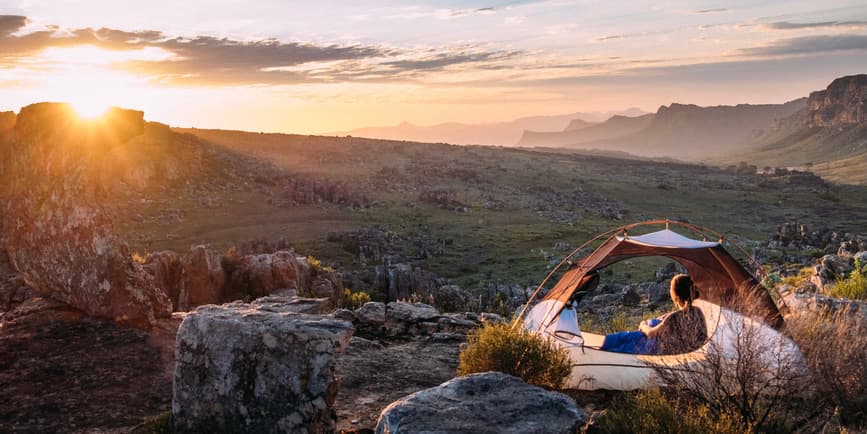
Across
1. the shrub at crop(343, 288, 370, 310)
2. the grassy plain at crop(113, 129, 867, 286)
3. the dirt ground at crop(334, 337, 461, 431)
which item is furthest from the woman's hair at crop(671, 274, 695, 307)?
the grassy plain at crop(113, 129, 867, 286)

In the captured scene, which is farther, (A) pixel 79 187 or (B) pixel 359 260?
(B) pixel 359 260

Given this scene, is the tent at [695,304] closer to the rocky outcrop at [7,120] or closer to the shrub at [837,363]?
the shrub at [837,363]

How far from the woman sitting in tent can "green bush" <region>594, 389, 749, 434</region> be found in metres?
2.27

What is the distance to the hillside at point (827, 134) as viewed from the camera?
480 ft

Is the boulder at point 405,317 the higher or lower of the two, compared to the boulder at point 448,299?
Answer: higher

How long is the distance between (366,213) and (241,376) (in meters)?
37.1

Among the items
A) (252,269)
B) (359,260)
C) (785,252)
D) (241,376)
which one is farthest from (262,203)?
(241,376)

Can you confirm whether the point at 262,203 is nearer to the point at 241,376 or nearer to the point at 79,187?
the point at 79,187

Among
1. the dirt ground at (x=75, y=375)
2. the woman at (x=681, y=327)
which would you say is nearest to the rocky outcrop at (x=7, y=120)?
the dirt ground at (x=75, y=375)

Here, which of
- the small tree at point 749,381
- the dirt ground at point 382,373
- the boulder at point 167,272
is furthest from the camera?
the boulder at point 167,272

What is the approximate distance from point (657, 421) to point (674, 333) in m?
3.37

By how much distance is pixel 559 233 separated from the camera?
137ft

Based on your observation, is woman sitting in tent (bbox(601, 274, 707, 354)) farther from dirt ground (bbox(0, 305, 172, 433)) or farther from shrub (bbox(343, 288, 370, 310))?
shrub (bbox(343, 288, 370, 310))

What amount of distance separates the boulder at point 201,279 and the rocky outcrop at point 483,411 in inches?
440
